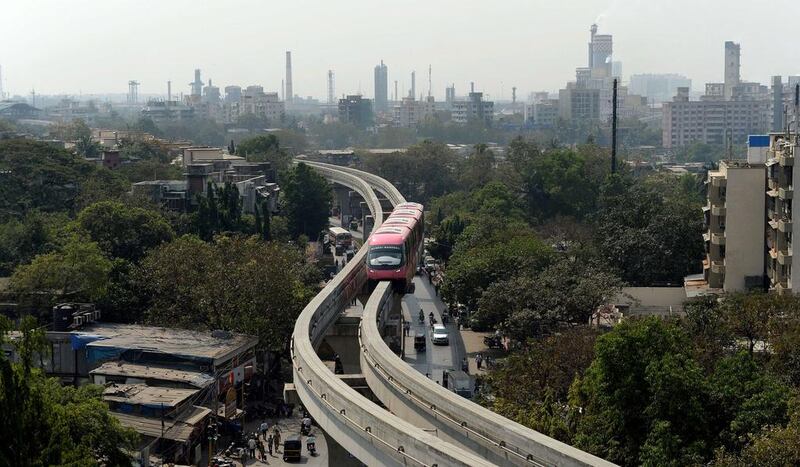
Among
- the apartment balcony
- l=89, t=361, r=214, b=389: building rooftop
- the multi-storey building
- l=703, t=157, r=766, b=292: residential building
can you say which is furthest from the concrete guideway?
the multi-storey building

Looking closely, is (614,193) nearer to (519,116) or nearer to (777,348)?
(777,348)

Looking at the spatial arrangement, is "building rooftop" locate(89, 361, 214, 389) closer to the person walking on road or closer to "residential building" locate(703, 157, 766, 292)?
the person walking on road

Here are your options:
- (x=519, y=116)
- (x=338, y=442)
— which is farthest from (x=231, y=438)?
(x=519, y=116)

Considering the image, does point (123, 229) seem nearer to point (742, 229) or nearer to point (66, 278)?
point (66, 278)

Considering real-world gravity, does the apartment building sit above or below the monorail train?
above

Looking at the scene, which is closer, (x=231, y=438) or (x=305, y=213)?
(x=231, y=438)

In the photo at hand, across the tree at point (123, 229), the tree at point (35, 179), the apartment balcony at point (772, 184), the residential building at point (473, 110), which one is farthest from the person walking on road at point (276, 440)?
the residential building at point (473, 110)
